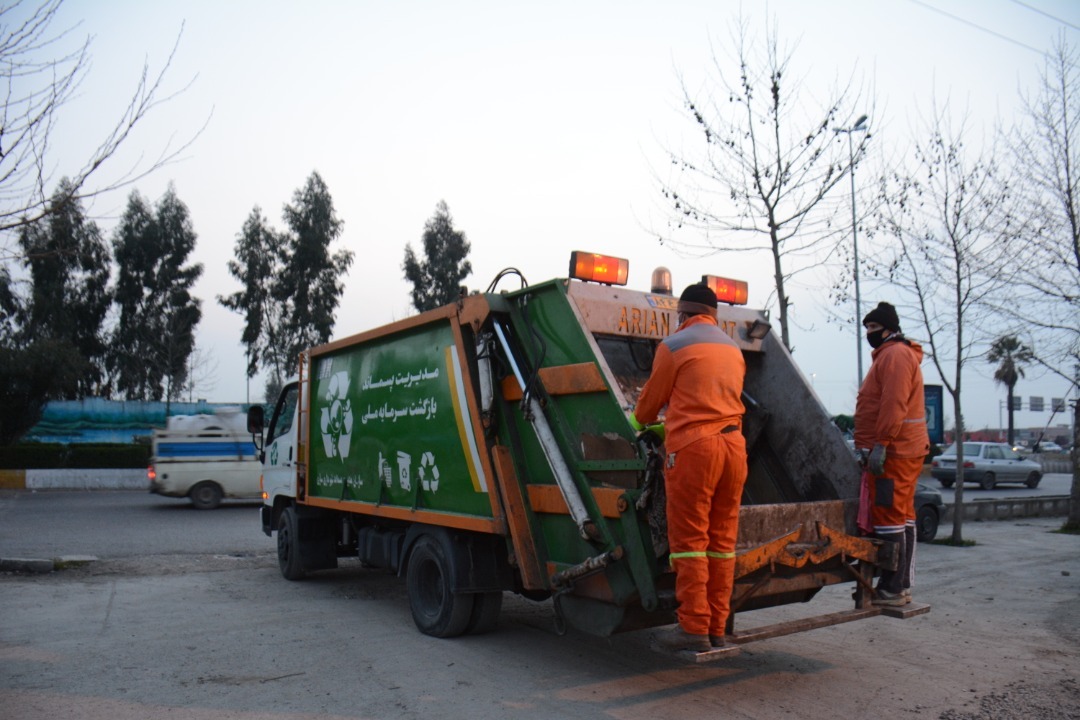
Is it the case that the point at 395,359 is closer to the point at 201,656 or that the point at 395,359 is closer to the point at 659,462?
the point at 201,656

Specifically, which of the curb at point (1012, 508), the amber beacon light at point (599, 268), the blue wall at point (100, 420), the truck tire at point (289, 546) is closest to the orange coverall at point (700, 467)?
the amber beacon light at point (599, 268)

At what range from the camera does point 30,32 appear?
5410 mm

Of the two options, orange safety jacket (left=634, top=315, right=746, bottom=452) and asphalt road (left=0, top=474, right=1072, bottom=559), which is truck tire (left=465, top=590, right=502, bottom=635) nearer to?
orange safety jacket (left=634, top=315, right=746, bottom=452)

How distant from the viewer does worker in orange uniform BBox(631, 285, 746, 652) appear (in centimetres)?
418

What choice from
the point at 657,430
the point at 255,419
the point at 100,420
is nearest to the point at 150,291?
the point at 100,420

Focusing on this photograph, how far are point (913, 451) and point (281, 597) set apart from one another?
5.87 meters

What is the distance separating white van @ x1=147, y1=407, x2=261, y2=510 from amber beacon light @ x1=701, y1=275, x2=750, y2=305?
13822 mm

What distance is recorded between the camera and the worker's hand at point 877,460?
16.5ft

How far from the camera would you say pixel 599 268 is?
545 cm

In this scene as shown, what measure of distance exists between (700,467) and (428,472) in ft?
9.07

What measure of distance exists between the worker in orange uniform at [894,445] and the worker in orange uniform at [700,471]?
45.1 inches

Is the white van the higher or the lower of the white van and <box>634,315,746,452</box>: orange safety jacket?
the lower

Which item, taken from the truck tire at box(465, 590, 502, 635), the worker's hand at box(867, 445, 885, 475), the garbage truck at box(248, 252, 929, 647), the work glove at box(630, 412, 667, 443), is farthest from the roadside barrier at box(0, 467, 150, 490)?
the worker's hand at box(867, 445, 885, 475)

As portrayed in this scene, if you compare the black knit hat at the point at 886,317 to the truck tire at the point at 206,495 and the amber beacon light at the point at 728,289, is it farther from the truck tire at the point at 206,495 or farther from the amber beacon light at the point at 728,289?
the truck tire at the point at 206,495
